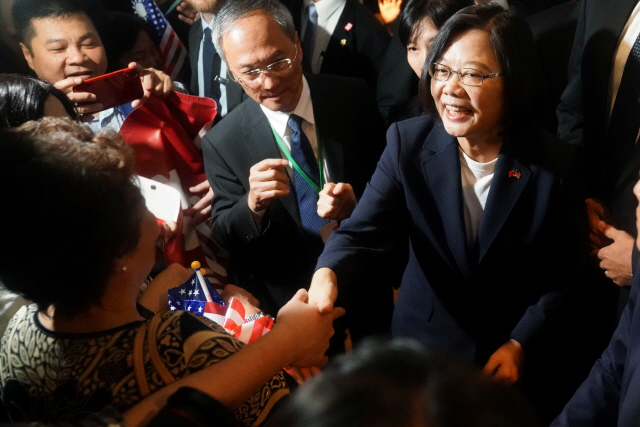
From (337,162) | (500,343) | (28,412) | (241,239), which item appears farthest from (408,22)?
(28,412)

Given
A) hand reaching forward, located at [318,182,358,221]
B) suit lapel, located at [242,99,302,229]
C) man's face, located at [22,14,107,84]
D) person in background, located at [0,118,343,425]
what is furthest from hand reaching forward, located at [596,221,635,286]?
man's face, located at [22,14,107,84]

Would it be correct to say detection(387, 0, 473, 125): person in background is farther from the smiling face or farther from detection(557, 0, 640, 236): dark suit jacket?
the smiling face

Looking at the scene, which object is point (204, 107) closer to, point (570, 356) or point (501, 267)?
point (501, 267)

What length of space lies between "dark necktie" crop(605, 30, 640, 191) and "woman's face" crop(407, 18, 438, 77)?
0.70 m

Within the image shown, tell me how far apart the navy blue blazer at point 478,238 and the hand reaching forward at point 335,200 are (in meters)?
0.15

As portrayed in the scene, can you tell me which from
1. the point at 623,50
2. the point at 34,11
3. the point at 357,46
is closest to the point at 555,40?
the point at 623,50

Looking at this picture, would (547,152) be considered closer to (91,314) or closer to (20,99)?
(91,314)

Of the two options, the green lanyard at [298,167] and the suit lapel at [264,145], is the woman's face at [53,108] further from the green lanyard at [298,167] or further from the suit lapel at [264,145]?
the green lanyard at [298,167]

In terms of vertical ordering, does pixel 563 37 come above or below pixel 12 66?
below

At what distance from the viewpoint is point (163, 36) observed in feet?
9.12

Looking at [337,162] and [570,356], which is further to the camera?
[570,356]

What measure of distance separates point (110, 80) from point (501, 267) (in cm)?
155

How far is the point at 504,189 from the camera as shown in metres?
1.44

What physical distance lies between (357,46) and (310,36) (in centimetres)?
32
